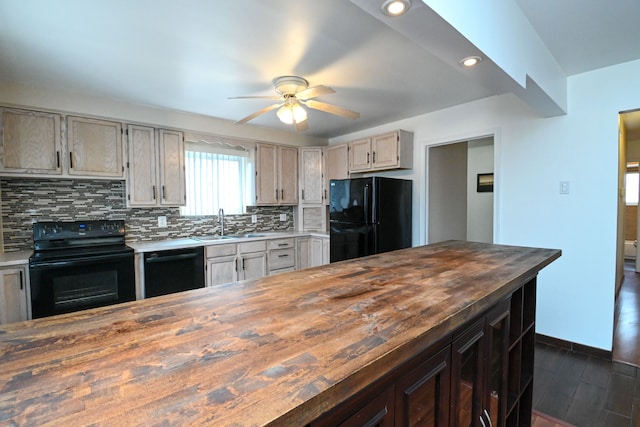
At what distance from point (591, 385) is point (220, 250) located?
346cm

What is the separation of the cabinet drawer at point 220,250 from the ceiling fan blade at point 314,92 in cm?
194

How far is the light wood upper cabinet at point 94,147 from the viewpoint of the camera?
2.77 metres

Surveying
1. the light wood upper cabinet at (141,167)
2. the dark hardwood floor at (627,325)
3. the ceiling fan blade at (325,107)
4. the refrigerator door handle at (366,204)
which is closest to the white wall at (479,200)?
the dark hardwood floor at (627,325)

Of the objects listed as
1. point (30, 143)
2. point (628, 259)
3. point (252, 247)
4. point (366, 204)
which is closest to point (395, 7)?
point (366, 204)

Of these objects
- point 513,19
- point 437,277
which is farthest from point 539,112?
point 437,277

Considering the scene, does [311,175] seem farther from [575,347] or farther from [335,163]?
[575,347]

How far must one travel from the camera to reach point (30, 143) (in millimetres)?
2584

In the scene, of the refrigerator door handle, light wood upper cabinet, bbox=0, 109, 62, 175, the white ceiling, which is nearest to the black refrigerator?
the refrigerator door handle

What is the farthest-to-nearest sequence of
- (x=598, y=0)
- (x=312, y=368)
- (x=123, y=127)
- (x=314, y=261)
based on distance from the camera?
(x=314, y=261), (x=123, y=127), (x=598, y=0), (x=312, y=368)

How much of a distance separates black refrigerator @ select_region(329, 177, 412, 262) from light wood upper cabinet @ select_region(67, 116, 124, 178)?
2.44 m

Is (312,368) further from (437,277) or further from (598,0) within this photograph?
(598,0)

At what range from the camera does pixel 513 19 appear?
Answer: 167cm

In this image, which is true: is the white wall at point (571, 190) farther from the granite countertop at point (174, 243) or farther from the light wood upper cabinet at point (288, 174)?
the light wood upper cabinet at point (288, 174)

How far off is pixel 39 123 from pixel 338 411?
11.4ft
